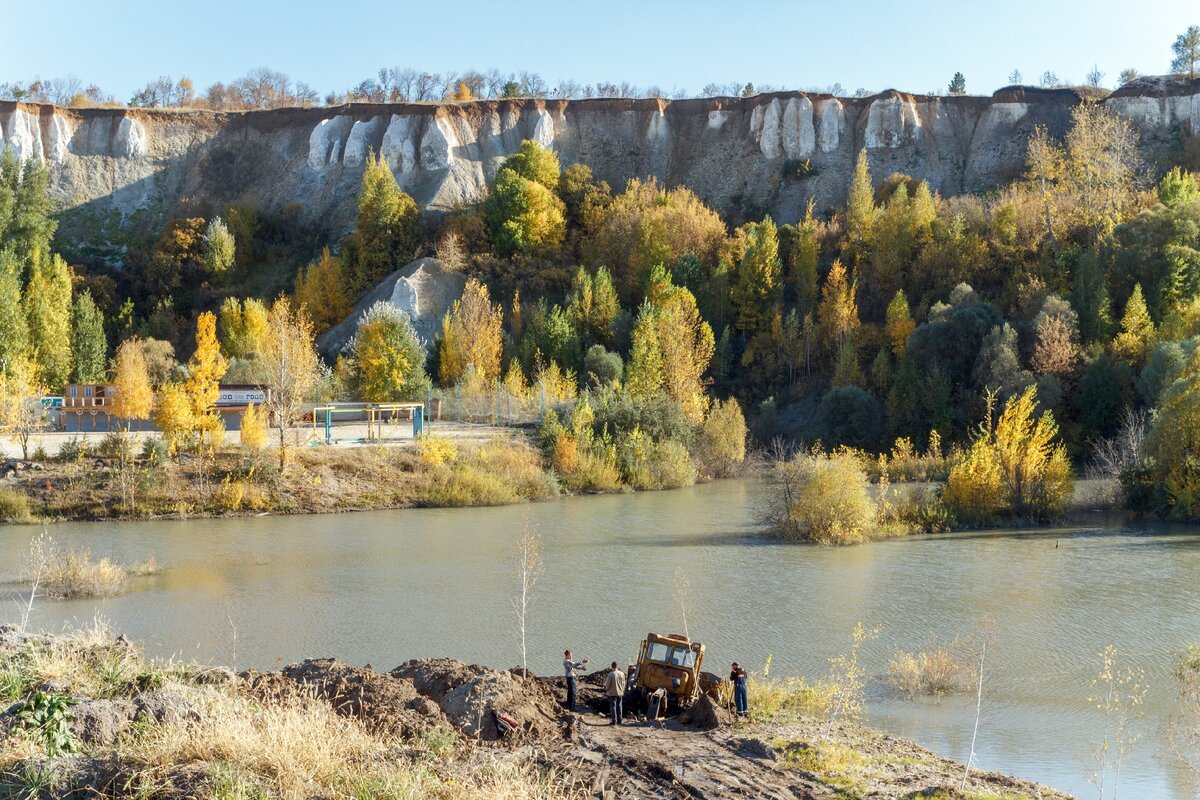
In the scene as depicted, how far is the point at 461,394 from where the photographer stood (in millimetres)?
49594

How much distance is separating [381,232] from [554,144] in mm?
14856

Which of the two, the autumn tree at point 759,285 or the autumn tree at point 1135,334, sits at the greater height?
the autumn tree at point 759,285

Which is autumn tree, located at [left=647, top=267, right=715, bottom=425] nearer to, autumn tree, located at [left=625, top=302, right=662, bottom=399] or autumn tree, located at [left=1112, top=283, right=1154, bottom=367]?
autumn tree, located at [left=625, top=302, right=662, bottom=399]

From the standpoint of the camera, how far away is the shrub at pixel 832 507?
30.2 meters

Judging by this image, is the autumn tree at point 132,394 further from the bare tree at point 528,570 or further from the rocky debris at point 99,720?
the rocky debris at point 99,720

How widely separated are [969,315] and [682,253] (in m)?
17.8

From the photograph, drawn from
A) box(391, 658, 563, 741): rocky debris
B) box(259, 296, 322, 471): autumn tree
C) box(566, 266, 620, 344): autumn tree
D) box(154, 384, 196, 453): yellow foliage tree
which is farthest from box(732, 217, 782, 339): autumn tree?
box(391, 658, 563, 741): rocky debris

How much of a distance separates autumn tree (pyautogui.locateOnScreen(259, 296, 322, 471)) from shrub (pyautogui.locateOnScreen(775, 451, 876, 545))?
17584 mm

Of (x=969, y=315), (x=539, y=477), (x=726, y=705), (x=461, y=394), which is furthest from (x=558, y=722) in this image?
(x=969, y=315)

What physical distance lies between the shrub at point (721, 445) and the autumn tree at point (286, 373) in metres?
15.8

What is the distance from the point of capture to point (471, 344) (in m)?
52.8

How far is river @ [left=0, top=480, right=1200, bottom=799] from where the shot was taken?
1644 cm

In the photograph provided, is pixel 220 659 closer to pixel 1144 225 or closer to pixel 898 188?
pixel 1144 225

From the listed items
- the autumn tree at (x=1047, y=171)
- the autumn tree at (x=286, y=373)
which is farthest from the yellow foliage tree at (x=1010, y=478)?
the autumn tree at (x=1047, y=171)
